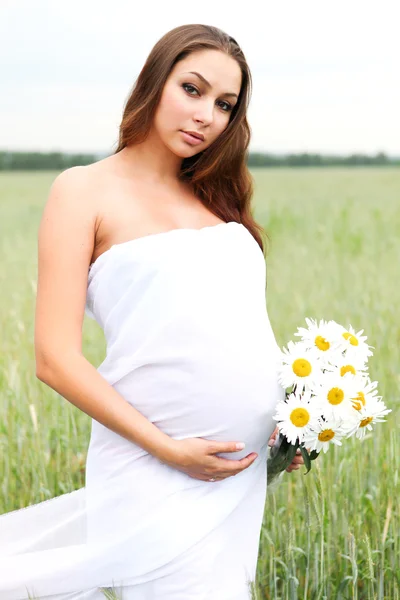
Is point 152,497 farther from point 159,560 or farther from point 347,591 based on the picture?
point 347,591

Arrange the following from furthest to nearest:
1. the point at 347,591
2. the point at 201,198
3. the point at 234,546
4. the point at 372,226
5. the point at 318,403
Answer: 1. the point at 372,226
2. the point at 347,591
3. the point at 201,198
4. the point at 234,546
5. the point at 318,403

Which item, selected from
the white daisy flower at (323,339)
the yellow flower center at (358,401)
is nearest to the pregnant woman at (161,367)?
the white daisy flower at (323,339)

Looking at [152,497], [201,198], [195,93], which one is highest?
[195,93]

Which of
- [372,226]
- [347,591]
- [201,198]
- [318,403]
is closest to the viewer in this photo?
[318,403]

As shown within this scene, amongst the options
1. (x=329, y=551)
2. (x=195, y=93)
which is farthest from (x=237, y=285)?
(x=329, y=551)

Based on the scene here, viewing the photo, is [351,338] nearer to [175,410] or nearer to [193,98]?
[175,410]

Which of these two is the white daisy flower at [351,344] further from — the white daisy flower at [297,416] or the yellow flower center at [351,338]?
the white daisy flower at [297,416]

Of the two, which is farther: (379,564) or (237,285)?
(379,564)

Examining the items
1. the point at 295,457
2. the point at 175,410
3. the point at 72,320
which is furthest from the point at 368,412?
the point at 72,320

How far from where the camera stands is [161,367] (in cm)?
196

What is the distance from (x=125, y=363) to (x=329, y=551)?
45.2 inches

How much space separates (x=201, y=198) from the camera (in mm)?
2369

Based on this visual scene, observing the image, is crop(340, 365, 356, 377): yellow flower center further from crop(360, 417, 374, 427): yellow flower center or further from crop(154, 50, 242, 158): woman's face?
crop(154, 50, 242, 158): woman's face

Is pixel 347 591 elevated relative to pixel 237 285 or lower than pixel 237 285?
lower
